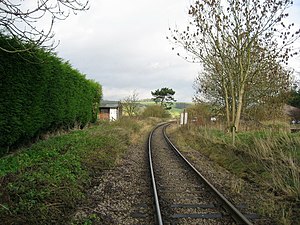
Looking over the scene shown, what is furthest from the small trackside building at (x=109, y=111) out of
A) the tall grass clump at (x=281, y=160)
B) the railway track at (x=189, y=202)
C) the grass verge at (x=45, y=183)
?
the railway track at (x=189, y=202)

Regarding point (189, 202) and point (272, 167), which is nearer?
point (189, 202)

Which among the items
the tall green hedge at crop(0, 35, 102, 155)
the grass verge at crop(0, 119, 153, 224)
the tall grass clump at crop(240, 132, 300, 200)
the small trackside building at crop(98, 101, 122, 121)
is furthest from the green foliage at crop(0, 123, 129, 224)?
the small trackside building at crop(98, 101, 122, 121)

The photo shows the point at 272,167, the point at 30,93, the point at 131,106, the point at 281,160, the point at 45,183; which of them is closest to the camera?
the point at 45,183

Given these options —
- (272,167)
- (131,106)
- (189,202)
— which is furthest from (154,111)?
(189,202)

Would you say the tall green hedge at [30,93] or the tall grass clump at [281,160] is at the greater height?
the tall green hedge at [30,93]

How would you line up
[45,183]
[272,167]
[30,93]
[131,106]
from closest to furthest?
[45,183]
[272,167]
[30,93]
[131,106]

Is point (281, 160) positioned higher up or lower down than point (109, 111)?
lower down

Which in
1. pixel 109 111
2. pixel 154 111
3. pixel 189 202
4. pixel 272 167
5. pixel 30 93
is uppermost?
pixel 154 111

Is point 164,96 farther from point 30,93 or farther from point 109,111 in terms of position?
point 30,93

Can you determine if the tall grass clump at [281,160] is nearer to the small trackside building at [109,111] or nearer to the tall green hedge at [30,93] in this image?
the tall green hedge at [30,93]

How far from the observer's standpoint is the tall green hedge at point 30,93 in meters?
9.33

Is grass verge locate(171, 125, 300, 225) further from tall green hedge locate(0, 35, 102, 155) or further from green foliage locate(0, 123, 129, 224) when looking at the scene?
tall green hedge locate(0, 35, 102, 155)

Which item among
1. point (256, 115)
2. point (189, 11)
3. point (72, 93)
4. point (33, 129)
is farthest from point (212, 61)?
point (33, 129)

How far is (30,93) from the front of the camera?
35.9 ft
